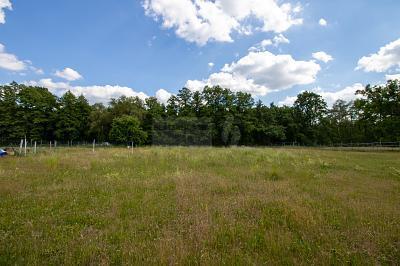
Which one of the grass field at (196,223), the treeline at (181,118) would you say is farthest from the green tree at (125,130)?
the grass field at (196,223)

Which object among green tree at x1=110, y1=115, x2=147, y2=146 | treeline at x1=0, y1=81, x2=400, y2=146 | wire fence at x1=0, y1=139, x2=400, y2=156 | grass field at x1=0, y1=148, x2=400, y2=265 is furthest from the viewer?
treeline at x1=0, y1=81, x2=400, y2=146

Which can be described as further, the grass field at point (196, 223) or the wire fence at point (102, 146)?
the wire fence at point (102, 146)

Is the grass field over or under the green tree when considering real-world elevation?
under

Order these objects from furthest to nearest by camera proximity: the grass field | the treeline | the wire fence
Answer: the treeline → the wire fence → the grass field

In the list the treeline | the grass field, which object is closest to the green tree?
the treeline

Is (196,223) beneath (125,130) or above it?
beneath

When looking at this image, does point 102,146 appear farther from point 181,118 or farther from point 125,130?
point 181,118

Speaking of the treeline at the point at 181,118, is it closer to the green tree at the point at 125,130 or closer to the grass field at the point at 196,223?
the green tree at the point at 125,130

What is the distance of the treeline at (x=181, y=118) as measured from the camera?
61.0m

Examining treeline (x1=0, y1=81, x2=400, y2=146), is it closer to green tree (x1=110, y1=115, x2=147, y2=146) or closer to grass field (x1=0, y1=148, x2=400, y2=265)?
green tree (x1=110, y1=115, x2=147, y2=146)

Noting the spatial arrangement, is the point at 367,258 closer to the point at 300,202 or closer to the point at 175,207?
the point at 300,202

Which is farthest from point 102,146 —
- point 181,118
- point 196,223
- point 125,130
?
point 196,223

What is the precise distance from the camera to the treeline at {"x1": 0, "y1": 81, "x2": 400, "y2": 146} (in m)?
61.0

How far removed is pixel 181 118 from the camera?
213 feet
